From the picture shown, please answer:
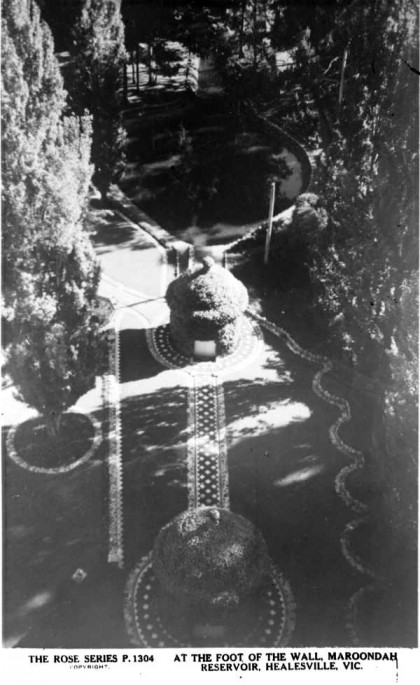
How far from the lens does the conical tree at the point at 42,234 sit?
52.1 ft

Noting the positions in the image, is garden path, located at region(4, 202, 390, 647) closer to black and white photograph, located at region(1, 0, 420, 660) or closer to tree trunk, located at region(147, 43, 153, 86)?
black and white photograph, located at region(1, 0, 420, 660)

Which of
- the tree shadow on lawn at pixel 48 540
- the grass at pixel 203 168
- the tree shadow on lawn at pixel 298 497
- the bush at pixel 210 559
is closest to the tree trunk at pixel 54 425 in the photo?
the tree shadow on lawn at pixel 48 540

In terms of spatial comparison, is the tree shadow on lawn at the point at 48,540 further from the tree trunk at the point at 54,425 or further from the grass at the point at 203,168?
the grass at the point at 203,168

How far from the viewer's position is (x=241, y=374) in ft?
80.5

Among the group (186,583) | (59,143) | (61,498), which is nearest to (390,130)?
(59,143)

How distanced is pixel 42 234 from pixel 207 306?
8267 mm

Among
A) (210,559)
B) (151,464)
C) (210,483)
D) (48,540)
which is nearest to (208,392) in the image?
(151,464)

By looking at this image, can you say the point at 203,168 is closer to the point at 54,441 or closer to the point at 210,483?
the point at 54,441

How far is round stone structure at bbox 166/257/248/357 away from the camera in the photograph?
77.3 ft

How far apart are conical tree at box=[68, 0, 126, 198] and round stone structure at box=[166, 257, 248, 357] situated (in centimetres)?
1132

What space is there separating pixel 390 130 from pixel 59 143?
996cm

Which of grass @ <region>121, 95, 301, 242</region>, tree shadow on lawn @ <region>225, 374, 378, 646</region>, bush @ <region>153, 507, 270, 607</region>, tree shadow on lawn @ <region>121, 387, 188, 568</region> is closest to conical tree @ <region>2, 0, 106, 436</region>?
tree shadow on lawn @ <region>121, 387, 188, 568</region>

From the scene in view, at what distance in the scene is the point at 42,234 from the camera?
16984 mm
